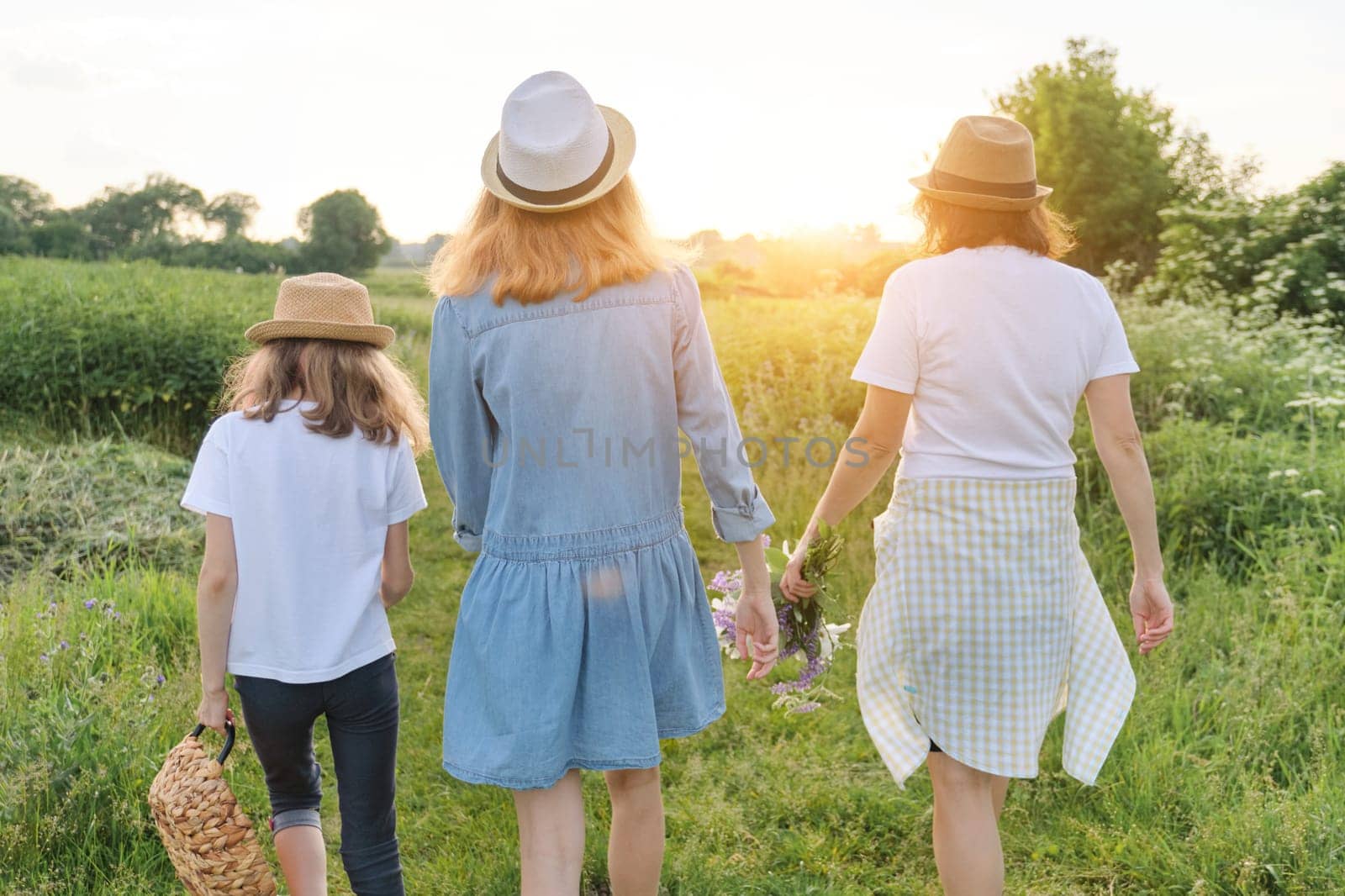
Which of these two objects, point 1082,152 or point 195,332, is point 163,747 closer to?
point 195,332

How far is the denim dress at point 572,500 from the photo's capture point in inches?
72.8

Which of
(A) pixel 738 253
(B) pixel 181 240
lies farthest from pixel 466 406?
(A) pixel 738 253

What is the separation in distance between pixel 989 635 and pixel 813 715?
162cm

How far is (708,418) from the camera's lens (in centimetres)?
195

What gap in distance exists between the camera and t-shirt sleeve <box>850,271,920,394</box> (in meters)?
2.13

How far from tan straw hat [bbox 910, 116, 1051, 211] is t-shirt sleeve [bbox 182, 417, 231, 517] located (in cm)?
168

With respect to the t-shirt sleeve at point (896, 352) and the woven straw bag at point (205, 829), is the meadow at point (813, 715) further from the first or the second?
the t-shirt sleeve at point (896, 352)

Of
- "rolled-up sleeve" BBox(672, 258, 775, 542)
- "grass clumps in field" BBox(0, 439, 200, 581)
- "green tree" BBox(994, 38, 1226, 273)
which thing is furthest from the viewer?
"green tree" BBox(994, 38, 1226, 273)

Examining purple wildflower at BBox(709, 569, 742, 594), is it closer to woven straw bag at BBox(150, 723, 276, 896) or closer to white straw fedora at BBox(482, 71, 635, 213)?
white straw fedora at BBox(482, 71, 635, 213)

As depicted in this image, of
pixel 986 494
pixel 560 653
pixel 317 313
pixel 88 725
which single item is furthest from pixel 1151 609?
pixel 88 725

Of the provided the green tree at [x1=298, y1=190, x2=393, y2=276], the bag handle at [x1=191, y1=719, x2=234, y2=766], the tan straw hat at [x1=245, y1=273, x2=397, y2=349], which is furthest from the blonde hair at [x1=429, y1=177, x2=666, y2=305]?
the green tree at [x1=298, y1=190, x2=393, y2=276]

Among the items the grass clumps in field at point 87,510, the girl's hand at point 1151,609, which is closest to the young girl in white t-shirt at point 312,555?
the girl's hand at point 1151,609

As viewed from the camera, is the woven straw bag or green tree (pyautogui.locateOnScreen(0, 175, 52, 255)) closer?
the woven straw bag

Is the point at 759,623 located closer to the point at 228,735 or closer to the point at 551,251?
the point at 551,251
